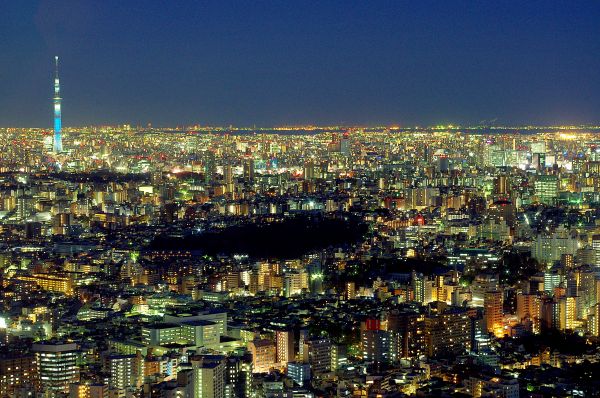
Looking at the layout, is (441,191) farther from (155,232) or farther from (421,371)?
(421,371)

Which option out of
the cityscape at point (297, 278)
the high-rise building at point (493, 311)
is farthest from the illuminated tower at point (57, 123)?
the high-rise building at point (493, 311)

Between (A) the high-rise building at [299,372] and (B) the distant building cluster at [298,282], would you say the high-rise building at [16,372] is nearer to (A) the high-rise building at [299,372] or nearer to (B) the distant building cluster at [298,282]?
(B) the distant building cluster at [298,282]

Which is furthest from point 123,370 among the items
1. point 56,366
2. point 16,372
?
point 16,372

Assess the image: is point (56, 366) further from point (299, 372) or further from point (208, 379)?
point (299, 372)

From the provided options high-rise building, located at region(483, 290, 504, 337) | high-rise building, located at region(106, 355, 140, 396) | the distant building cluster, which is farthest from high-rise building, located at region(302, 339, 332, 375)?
high-rise building, located at region(483, 290, 504, 337)

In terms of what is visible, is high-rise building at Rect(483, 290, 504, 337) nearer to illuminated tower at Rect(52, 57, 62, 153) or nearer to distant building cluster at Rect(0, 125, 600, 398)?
distant building cluster at Rect(0, 125, 600, 398)

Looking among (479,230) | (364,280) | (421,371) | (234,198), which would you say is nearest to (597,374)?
(421,371)

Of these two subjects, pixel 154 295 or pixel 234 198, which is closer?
pixel 154 295
